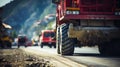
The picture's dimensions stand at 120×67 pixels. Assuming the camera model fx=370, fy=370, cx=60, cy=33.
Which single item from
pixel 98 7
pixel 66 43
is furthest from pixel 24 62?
pixel 98 7

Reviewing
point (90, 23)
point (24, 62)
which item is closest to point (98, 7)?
point (90, 23)

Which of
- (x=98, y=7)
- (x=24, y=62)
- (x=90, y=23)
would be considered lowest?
(x=24, y=62)

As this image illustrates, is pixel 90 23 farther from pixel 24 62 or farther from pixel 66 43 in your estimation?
pixel 24 62

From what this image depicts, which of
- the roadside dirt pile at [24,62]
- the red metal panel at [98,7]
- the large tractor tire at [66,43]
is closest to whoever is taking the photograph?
the roadside dirt pile at [24,62]

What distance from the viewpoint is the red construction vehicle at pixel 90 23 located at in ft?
54.0

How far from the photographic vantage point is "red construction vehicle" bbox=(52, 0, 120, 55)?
16469 millimetres

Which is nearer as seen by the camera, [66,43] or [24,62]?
[24,62]

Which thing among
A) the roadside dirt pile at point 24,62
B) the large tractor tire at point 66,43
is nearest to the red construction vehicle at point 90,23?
the large tractor tire at point 66,43

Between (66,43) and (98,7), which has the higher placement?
(98,7)

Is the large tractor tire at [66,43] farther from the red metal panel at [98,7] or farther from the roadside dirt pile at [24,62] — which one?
the roadside dirt pile at [24,62]

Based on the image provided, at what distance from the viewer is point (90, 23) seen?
672 inches

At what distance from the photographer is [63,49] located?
1731cm

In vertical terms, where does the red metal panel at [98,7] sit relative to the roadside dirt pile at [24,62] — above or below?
above

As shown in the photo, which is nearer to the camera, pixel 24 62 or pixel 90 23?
pixel 24 62
